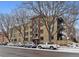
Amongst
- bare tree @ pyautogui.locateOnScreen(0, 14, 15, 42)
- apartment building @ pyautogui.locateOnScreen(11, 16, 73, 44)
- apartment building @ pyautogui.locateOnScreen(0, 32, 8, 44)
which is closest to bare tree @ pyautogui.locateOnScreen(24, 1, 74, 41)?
apartment building @ pyautogui.locateOnScreen(11, 16, 73, 44)

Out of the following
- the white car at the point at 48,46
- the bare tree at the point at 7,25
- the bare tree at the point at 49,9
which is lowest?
the white car at the point at 48,46

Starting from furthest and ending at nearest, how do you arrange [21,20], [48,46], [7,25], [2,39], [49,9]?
1. [48,46]
2. [2,39]
3. [49,9]
4. [7,25]
5. [21,20]

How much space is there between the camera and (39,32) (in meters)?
16.7

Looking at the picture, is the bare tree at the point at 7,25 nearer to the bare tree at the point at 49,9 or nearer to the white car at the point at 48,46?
the bare tree at the point at 49,9

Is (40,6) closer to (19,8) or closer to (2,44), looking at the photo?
(19,8)

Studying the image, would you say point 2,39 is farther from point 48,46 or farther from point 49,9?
point 49,9

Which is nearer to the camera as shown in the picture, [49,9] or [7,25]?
[7,25]

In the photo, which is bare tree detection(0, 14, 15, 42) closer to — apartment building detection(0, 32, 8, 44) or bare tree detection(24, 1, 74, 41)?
apartment building detection(0, 32, 8, 44)

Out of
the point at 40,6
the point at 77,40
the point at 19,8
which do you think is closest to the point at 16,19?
the point at 19,8

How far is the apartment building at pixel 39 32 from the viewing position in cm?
1627

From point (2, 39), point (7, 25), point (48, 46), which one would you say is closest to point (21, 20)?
point (7, 25)

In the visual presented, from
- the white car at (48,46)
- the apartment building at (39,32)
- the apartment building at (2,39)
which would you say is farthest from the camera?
the apartment building at (2,39)

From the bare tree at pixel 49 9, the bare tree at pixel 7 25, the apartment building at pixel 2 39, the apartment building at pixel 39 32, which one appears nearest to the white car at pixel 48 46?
the apartment building at pixel 39 32

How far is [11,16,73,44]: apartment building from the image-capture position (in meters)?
16.3
